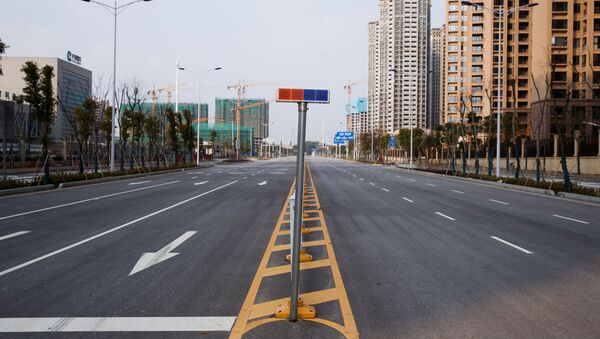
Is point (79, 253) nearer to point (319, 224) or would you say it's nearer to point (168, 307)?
point (168, 307)

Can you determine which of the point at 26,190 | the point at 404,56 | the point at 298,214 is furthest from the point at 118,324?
the point at 404,56

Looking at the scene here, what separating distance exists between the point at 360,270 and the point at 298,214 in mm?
2957

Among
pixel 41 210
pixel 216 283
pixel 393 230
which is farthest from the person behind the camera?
pixel 41 210

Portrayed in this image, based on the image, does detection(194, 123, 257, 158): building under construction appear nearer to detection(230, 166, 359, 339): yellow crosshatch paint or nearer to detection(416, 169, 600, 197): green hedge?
detection(416, 169, 600, 197): green hedge

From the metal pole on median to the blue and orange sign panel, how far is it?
111 mm

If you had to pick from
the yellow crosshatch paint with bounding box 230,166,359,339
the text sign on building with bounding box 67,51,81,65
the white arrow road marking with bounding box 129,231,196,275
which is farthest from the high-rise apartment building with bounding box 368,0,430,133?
the yellow crosshatch paint with bounding box 230,166,359,339

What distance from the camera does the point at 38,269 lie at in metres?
7.98

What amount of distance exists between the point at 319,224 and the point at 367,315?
758cm

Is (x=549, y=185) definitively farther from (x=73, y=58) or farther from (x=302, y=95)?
(x=73, y=58)

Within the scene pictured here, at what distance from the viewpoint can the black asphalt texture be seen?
571 cm

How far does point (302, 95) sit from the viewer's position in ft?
18.0

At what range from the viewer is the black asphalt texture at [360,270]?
5.71m

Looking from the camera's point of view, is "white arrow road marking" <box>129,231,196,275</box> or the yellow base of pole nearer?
the yellow base of pole

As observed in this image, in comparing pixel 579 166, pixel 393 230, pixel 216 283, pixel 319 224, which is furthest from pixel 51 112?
pixel 579 166
